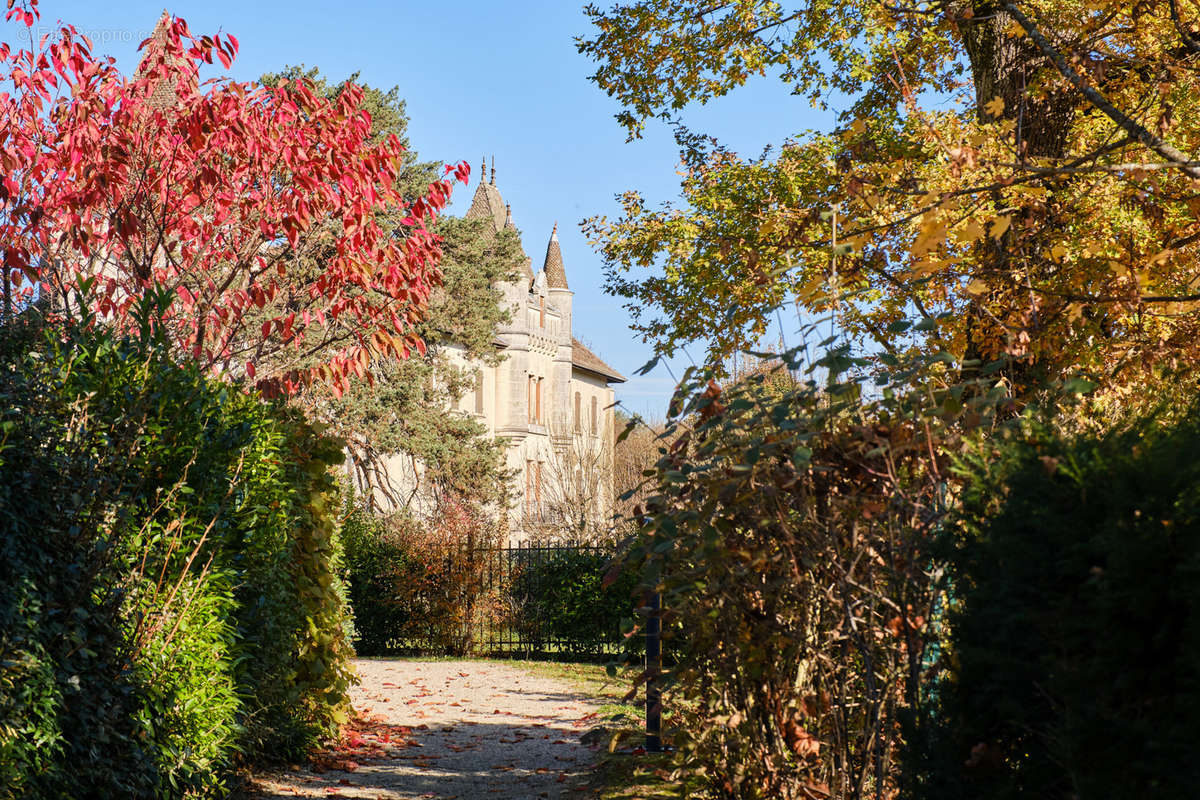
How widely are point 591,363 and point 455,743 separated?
1812 inches

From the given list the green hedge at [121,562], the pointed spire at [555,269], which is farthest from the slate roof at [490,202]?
the green hedge at [121,562]

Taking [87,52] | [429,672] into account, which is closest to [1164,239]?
[87,52]

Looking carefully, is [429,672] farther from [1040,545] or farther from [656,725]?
[1040,545]

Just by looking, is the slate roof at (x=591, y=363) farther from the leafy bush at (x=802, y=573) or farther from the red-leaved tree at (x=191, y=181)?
the leafy bush at (x=802, y=573)

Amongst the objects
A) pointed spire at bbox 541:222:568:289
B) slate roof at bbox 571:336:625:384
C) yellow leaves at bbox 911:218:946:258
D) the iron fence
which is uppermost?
pointed spire at bbox 541:222:568:289

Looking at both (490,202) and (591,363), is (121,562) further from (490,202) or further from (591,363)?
(591,363)

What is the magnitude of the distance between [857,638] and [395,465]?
111 feet

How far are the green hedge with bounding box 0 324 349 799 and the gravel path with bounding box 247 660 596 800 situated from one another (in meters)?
1.15

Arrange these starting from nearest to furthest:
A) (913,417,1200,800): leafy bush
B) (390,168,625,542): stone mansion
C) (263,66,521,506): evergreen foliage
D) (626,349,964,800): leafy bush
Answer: (913,417,1200,800): leafy bush
(626,349,964,800): leafy bush
(263,66,521,506): evergreen foliage
(390,168,625,542): stone mansion

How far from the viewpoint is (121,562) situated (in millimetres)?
4617

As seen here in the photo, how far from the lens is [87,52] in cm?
734

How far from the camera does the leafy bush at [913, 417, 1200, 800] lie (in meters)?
1.96

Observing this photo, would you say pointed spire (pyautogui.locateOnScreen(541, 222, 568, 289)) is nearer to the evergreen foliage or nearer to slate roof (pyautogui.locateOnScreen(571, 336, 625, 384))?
slate roof (pyautogui.locateOnScreen(571, 336, 625, 384))

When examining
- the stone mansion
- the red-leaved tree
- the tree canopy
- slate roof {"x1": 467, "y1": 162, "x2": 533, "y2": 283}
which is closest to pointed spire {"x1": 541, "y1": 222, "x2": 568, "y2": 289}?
the stone mansion
